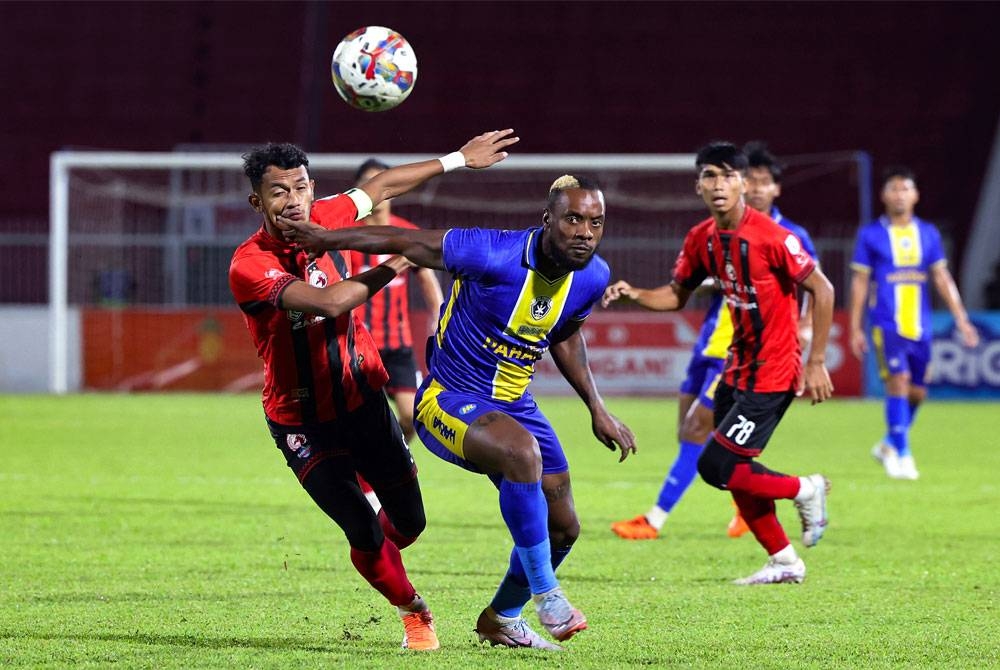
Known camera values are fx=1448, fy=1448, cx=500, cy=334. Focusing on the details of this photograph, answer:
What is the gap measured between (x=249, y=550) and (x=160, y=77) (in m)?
23.2

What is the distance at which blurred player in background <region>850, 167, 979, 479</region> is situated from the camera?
1230 cm

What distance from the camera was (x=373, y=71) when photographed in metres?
6.30

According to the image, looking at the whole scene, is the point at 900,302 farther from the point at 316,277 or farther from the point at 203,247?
the point at 203,247

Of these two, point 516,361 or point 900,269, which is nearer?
point 516,361

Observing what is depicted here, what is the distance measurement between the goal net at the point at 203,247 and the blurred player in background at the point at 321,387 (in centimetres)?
1556

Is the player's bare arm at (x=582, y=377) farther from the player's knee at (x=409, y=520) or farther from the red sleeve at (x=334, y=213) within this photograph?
the red sleeve at (x=334, y=213)

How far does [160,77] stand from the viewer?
29484 millimetres

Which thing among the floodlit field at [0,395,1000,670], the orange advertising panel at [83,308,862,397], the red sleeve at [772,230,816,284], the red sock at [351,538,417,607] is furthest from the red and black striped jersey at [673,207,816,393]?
the orange advertising panel at [83,308,862,397]

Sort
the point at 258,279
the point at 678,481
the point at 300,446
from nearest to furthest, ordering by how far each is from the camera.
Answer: the point at 258,279 → the point at 300,446 → the point at 678,481

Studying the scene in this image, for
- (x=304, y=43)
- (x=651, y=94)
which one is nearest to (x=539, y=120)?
(x=651, y=94)

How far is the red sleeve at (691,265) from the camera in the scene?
7348 mm

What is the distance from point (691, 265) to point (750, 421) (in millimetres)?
866

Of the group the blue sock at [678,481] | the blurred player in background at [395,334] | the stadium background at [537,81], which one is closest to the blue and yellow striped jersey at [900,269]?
the blurred player in background at [395,334]

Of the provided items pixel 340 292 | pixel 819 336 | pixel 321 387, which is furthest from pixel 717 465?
pixel 340 292
